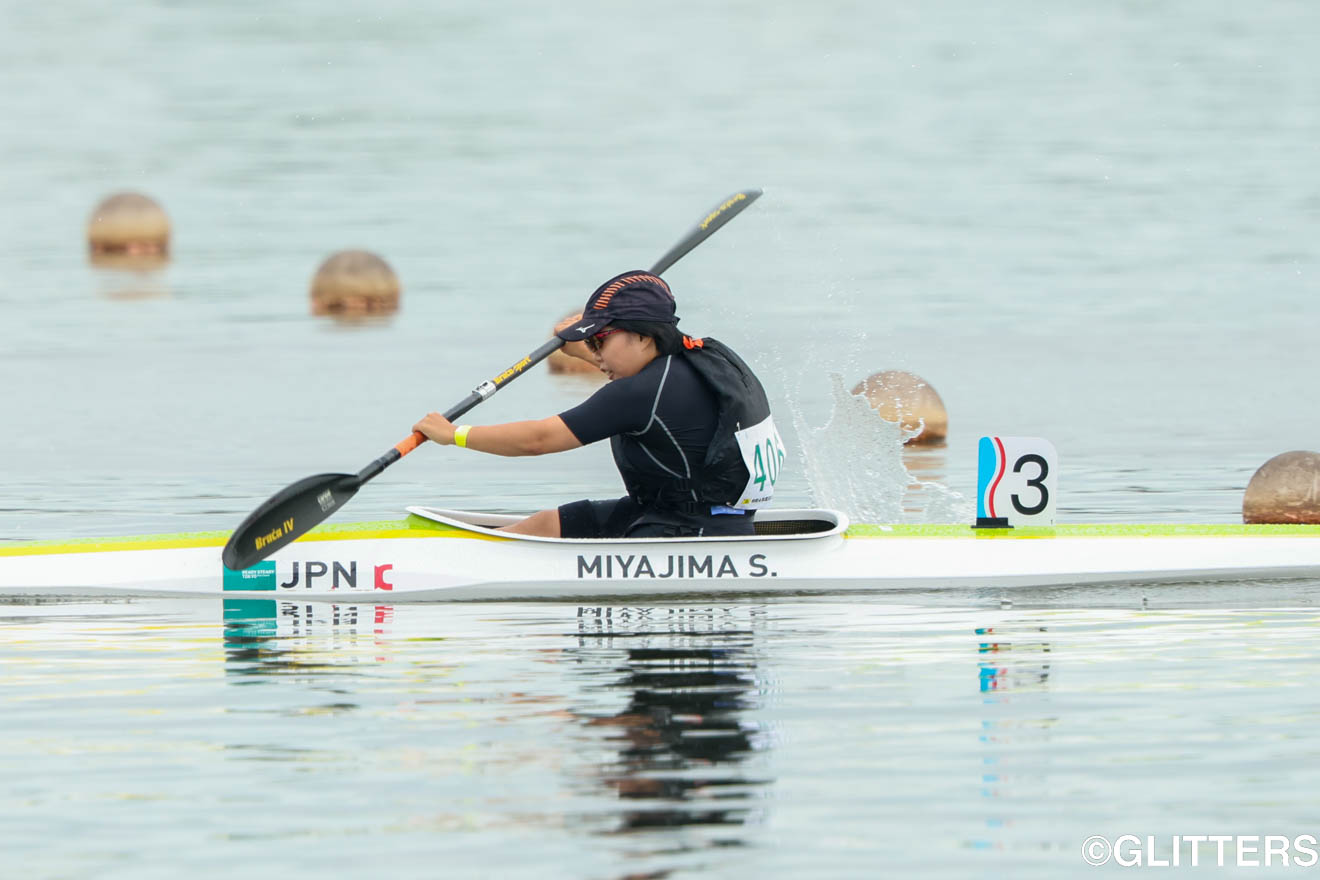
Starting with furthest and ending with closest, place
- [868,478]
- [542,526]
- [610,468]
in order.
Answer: [610,468] → [868,478] → [542,526]

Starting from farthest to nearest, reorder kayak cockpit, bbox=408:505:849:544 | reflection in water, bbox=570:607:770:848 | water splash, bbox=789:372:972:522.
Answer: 1. water splash, bbox=789:372:972:522
2. kayak cockpit, bbox=408:505:849:544
3. reflection in water, bbox=570:607:770:848

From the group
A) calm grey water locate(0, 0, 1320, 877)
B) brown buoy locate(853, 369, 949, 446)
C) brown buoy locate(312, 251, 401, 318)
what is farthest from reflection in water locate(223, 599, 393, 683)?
brown buoy locate(312, 251, 401, 318)

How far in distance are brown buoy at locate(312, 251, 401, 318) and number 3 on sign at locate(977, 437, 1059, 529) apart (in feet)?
49.9

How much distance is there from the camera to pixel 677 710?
29.4 feet

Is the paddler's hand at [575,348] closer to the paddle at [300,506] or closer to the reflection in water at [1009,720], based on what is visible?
the paddle at [300,506]

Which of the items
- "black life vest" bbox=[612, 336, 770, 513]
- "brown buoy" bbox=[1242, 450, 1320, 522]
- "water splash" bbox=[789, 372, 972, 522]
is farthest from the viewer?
"water splash" bbox=[789, 372, 972, 522]

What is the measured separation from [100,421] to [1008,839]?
13.2 meters

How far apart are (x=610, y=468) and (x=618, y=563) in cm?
648

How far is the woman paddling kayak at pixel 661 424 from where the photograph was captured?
444 inches

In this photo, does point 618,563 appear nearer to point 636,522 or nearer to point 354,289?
point 636,522

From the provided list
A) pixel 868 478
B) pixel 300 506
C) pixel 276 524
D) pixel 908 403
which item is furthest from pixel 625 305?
pixel 908 403

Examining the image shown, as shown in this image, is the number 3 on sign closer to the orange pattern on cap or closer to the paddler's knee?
the orange pattern on cap

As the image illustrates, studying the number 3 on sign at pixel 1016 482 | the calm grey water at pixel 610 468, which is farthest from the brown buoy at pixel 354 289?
the number 3 on sign at pixel 1016 482

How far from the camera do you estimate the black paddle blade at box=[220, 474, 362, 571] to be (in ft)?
38.7
